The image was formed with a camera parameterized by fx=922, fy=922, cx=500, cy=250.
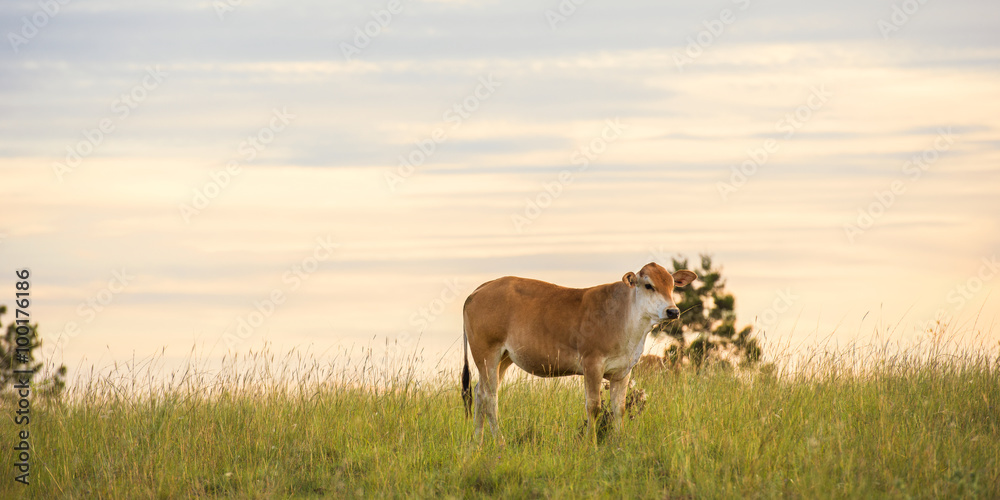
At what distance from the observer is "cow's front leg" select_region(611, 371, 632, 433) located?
36.1 ft

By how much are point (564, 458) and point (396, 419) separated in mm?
2775

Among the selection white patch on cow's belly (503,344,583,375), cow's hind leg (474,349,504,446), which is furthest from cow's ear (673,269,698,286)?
cow's hind leg (474,349,504,446)

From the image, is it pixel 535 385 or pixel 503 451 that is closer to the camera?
pixel 503 451

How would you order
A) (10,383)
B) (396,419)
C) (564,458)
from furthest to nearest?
1. (10,383)
2. (396,419)
3. (564,458)

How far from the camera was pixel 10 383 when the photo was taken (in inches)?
533

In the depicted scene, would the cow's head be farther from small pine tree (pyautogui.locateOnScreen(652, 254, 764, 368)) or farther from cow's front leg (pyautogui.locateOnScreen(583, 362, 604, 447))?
small pine tree (pyautogui.locateOnScreen(652, 254, 764, 368))

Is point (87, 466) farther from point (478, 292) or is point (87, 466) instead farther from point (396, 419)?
point (478, 292)

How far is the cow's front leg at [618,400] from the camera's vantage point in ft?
36.1

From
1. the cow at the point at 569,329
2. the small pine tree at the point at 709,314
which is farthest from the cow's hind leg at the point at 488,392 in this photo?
the small pine tree at the point at 709,314

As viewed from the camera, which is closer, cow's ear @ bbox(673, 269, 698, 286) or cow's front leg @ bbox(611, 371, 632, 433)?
cow's front leg @ bbox(611, 371, 632, 433)

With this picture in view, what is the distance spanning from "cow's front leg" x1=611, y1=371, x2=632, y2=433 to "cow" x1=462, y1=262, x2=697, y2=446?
0.04ft

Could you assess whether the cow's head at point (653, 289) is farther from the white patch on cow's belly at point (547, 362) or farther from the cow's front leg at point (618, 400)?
the white patch on cow's belly at point (547, 362)

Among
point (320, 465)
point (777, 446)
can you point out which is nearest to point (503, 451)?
point (320, 465)

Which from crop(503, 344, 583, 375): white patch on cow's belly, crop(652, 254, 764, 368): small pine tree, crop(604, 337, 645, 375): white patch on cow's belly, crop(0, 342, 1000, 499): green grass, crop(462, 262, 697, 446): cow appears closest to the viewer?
crop(0, 342, 1000, 499): green grass
